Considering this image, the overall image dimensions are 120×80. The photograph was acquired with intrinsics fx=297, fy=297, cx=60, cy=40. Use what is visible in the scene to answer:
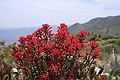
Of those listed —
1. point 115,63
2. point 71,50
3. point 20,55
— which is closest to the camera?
point 71,50

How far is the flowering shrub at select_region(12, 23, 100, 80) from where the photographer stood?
392cm

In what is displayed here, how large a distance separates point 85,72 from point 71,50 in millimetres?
477

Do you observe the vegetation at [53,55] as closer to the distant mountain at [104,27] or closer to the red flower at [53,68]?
the red flower at [53,68]

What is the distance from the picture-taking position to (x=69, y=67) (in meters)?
4.09

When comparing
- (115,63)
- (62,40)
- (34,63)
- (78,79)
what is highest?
(62,40)

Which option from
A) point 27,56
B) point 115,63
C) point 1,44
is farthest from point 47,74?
point 1,44

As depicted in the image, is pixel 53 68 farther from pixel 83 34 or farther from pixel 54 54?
pixel 83 34

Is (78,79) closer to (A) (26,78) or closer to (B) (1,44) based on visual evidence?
(A) (26,78)

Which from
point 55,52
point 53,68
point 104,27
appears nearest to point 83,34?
point 55,52

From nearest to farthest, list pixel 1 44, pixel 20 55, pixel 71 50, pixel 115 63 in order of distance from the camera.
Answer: pixel 71 50 → pixel 20 55 → pixel 115 63 → pixel 1 44

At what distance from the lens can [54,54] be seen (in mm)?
3830

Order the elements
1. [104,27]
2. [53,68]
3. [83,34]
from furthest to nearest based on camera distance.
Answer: [104,27]
[83,34]
[53,68]

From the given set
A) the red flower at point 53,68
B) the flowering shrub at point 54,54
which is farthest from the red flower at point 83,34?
A: the red flower at point 53,68

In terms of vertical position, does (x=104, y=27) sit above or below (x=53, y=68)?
below
